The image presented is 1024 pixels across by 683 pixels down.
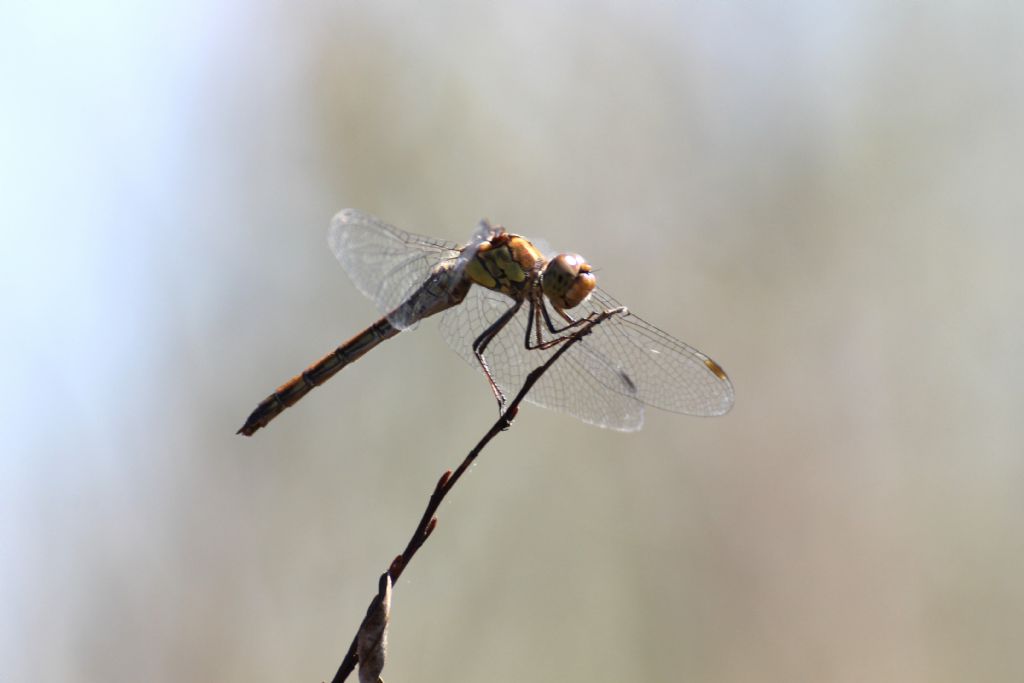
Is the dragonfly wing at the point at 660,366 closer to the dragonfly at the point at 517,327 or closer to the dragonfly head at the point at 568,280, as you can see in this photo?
the dragonfly at the point at 517,327

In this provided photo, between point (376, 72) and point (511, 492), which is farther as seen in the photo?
point (376, 72)

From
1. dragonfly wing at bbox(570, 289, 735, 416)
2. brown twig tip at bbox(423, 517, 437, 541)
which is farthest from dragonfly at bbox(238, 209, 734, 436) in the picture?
brown twig tip at bbox(423, 517, 437, 541)

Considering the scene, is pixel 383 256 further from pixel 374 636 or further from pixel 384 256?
pixel 374 636

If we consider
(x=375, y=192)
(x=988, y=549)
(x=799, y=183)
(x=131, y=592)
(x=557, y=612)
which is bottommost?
(x=131, y=592)

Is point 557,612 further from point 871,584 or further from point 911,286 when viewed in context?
point 911,286

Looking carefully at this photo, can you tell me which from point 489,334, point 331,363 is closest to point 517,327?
point 489,334

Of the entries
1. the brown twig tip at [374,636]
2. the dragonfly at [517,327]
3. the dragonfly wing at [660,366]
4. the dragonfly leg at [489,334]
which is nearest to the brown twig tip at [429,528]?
the brown twig tip at [374,636]

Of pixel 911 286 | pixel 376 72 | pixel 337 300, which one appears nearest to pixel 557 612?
pixel 337 300

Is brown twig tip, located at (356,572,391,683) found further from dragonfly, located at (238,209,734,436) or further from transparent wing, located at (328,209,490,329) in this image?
transparent wing, located at (328,209,490,329)
